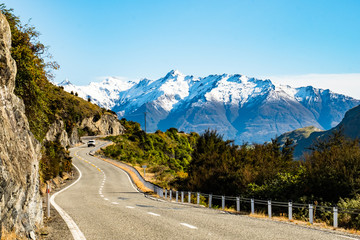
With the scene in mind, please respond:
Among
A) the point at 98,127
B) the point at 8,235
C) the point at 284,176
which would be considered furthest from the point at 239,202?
the point at 98,127

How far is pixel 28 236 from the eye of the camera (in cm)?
899

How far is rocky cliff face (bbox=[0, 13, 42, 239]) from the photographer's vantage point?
7.83 metres

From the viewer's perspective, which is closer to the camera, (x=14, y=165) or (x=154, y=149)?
(x=14, y=165)

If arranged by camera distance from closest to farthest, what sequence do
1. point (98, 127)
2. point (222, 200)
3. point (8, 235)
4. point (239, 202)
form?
point (8, 235)
point (239, 202)
point (222, 200)
point (98, 127)

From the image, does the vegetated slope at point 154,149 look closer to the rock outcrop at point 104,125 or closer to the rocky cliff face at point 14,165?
the rock outcrop at point 104,125

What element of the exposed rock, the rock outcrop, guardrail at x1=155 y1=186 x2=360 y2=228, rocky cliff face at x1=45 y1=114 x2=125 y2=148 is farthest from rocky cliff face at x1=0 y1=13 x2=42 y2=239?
the rock outcrop

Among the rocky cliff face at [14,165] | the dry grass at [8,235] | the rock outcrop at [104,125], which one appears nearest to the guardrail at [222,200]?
the rocky cliff face at [14,165]

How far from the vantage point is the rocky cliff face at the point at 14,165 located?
7.83 meters

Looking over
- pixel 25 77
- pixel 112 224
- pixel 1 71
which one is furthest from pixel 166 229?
pixel 25 77

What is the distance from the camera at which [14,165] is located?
8820 mm

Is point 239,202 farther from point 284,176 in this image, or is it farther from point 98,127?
point 98,127

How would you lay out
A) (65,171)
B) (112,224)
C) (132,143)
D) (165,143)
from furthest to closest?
(165,143), (132,143), (65,171), (112,224)

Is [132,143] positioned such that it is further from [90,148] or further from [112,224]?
[112,224]

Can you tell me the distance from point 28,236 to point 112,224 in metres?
3.47
